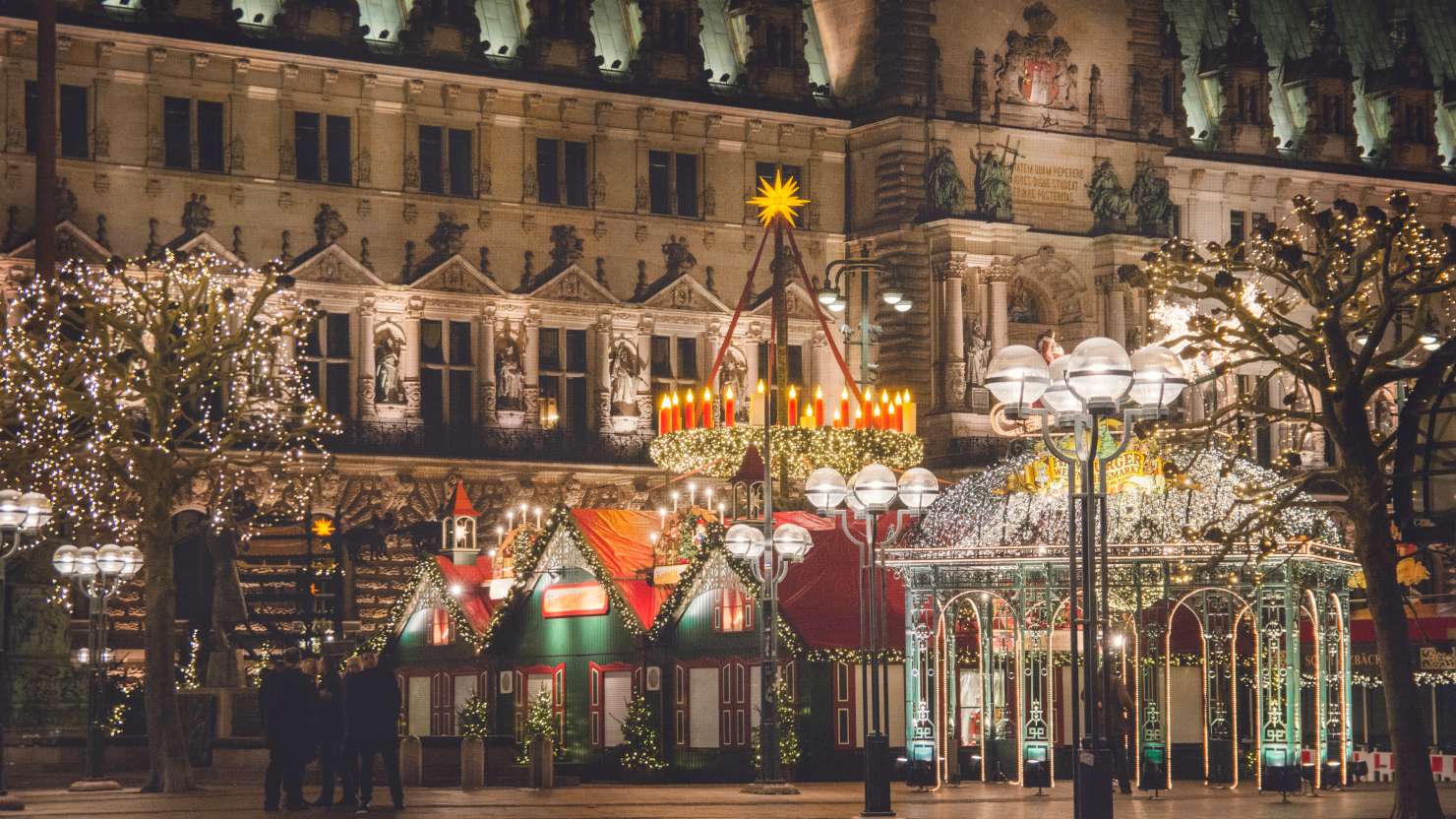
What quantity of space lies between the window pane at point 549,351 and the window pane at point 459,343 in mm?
1839

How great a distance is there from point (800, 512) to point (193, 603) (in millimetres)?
18441

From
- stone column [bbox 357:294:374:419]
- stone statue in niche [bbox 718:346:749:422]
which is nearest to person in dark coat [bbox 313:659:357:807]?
stone column [bbox 357:294:374:419]

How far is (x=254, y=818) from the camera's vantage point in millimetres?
28938

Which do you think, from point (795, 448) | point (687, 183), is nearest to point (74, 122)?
point (687, 183)

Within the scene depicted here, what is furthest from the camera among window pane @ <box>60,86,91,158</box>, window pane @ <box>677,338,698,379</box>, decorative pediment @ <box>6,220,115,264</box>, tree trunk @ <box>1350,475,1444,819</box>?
window pane @ <box>677,338,698,379</box>

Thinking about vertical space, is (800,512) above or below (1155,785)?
above

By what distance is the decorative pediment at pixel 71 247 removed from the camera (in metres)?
53.7

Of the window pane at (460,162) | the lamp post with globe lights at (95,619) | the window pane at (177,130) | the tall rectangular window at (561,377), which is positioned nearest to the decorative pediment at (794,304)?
the tall rectangular window at (561,377)

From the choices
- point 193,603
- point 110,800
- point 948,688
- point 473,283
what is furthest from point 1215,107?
point 110,800

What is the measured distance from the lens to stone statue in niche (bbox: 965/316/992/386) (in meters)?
62.8

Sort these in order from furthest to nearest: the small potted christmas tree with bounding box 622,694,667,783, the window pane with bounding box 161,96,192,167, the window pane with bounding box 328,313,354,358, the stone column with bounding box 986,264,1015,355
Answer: the stone column with bounding box 986,264,1015,355
the window pane with bounding box 328,313,354,358
the window pane with bounding box 161,96,192,167
the small potted christmas tree with bounding box 622,694,667,783

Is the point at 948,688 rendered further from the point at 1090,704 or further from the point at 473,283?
the point at 473,283

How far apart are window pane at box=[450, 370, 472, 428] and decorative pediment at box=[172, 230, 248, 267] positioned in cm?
630

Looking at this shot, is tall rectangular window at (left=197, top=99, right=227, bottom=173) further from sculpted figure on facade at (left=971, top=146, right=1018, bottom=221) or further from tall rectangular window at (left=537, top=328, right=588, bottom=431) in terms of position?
sculpted figure on facade at (left=971, top=146, right=1018, bottom=221)
